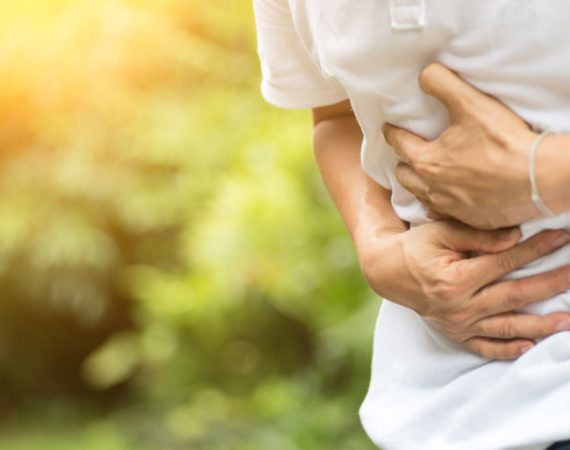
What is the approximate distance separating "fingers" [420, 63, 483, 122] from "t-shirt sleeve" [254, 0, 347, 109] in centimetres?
30

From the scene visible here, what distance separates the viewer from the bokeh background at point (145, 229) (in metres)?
4.32

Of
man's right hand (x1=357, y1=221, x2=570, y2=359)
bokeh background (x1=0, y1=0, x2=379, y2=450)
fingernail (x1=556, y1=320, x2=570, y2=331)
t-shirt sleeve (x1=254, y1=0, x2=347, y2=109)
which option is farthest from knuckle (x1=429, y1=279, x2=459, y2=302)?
bokeh background (x1=0, y1=0, x2=379, y2=450)

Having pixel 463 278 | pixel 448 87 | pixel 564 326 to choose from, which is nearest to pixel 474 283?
pixel 463 278

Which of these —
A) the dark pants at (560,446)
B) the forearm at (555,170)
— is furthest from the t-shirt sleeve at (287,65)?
the dark pants at (560,446)

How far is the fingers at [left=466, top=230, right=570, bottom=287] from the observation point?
118 cm

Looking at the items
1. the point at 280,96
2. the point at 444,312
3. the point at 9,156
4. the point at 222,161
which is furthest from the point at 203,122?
the point at 444,312

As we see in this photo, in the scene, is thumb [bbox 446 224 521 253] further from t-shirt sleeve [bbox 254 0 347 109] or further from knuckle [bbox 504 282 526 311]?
t-shirt sleeve [bbox 254 0 347 109]

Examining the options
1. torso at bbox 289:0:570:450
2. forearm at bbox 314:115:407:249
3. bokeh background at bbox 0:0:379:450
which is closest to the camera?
torso at bbox 289:0:570:450

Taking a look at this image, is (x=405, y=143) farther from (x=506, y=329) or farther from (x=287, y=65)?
(x=287, y=65)

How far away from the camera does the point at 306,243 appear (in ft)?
13.5

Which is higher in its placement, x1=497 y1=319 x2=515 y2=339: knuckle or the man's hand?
the man's hand

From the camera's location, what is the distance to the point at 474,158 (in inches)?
46.3

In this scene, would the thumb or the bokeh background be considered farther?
the bokeh background

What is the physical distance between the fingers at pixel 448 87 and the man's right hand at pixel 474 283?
14 centimetres
